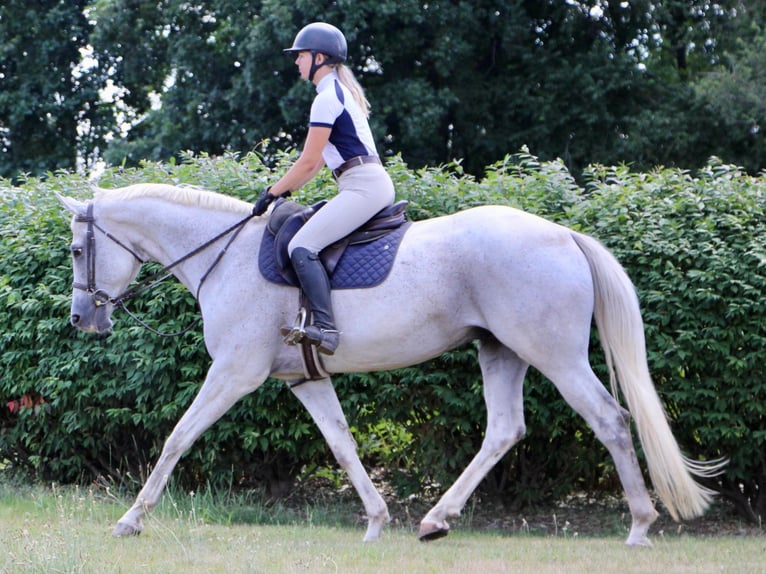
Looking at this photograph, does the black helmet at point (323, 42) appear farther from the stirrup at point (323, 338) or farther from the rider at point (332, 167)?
the stirrup at point (323, 338)

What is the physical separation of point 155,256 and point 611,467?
12.8ft

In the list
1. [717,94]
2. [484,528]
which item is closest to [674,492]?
[484,528]

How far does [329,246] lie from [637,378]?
2022mm

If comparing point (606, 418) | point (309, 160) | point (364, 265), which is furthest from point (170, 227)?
point (606, 418)

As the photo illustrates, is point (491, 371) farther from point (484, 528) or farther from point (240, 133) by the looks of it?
point (240, 133)

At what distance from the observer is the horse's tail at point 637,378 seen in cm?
627

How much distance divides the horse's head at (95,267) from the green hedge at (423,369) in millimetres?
1209

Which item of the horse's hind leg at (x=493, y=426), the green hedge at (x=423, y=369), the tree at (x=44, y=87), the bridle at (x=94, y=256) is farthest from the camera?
the tree at (x=44, y=87)

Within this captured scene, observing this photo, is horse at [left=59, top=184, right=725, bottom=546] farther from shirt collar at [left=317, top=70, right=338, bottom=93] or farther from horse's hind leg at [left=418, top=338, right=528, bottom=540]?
shirt collar at [left=317, top=70, right=338, bottom=93]

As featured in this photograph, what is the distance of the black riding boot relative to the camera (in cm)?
618

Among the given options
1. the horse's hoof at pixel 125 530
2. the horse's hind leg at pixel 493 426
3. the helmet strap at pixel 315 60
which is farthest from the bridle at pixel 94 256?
the horse's hind leg at pixel 493 426

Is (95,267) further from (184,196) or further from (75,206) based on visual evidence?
(184,196)

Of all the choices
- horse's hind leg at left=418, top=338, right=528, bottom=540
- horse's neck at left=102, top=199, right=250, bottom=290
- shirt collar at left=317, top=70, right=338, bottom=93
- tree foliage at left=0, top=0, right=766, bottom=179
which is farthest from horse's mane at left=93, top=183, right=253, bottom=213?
tree foliage at left=0, top=0, right=766, bottom=179

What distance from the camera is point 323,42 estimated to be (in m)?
6.39
